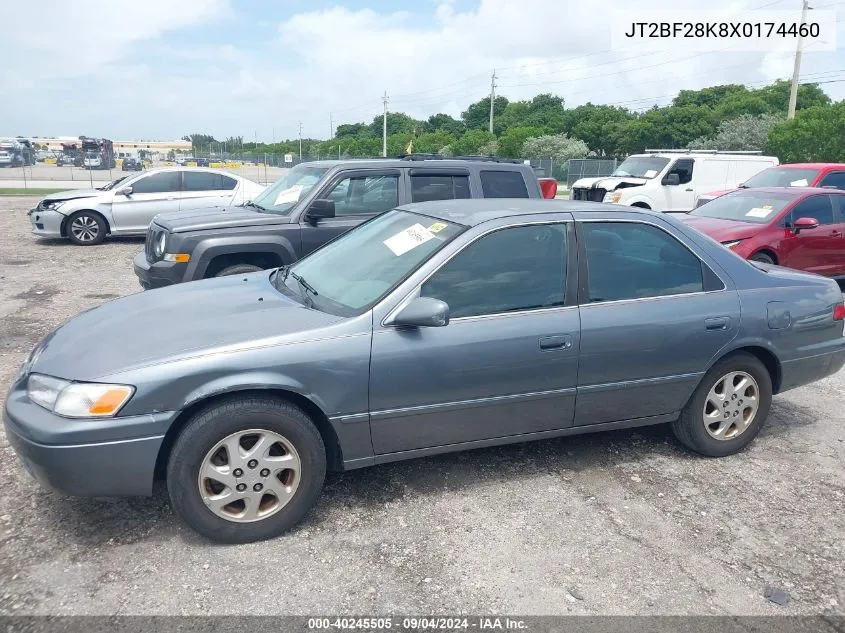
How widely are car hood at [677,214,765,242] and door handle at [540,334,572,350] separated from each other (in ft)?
19.0

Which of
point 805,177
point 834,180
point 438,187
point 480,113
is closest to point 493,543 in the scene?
point 438,187

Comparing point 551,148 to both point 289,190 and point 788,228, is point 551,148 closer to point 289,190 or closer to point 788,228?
point 788,228

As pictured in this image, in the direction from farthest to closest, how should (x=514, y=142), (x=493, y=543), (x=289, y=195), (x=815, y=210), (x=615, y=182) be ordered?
(x=514, y=142), (x=615, y=182), (x=815, y=210), (x=289, y=195), (x=493, y=543)

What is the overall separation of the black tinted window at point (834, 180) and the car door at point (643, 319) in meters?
10.3

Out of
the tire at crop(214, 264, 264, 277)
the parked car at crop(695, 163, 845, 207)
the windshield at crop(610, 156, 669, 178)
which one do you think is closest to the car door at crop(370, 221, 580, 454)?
the tire at crop(214, 264, 264, 277)

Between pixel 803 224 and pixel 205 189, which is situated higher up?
pixel 205 189

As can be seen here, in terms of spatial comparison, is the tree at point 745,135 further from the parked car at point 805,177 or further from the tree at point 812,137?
the parked car at point 805,177

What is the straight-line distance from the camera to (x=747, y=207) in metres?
9.71

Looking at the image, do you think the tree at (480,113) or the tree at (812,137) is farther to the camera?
the tree at (480,113)

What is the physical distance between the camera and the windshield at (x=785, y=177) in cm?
1271

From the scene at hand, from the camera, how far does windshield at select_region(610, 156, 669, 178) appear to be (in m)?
15.6

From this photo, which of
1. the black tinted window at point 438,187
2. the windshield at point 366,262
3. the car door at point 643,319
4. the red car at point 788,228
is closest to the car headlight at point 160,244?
the black tinted window at point 438,187

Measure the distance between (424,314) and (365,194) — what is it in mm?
3996

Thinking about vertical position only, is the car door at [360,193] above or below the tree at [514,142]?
below
